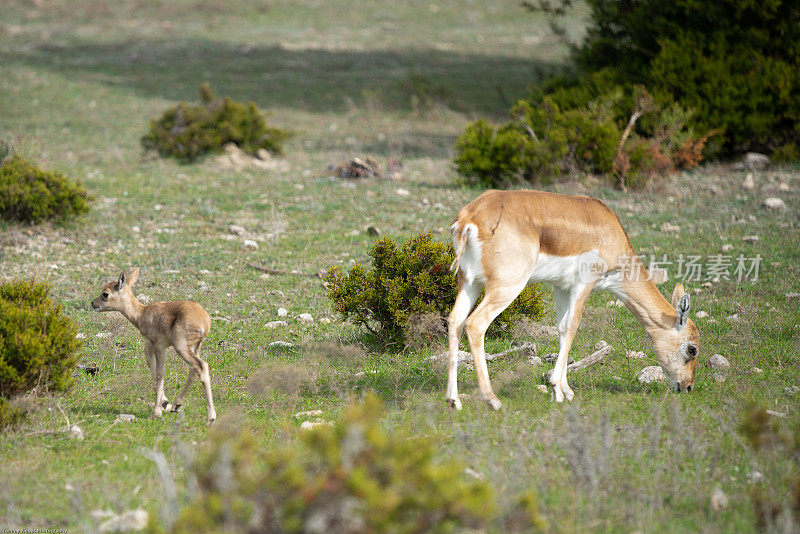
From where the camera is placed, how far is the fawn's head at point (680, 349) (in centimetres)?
716

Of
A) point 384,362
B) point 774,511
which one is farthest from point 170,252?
point 774,511

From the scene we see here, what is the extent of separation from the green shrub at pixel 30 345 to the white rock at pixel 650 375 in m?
5.28

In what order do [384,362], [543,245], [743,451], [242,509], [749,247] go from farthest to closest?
[749,247], [384,362], [543,245], [743,451], [242,509]

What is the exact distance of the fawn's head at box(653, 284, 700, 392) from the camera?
23.5 ft

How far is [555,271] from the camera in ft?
23.2

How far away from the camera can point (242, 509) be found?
3.34 m

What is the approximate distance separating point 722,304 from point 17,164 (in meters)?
11.0

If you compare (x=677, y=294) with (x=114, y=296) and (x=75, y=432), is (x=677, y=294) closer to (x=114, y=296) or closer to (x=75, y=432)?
(x=114, y=296)

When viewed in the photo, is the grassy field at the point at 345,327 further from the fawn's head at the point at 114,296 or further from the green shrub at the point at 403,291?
the fawn's head at the point at 114,296

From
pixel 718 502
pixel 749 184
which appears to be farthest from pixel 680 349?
pixel 749 184

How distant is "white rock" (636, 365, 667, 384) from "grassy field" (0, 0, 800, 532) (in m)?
0.12

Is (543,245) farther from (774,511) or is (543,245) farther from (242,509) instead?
(242,509)

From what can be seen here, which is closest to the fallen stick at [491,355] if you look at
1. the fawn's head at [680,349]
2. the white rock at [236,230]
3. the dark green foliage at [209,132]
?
the fawn's head at [680,349]

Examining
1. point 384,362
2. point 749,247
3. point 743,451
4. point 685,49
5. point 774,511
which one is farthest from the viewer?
point 685,49
